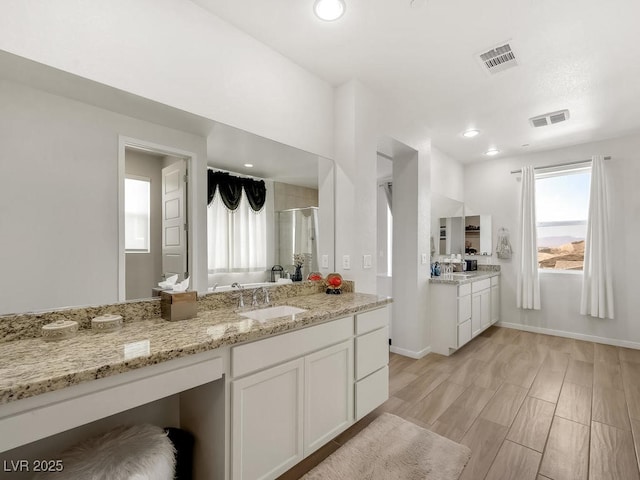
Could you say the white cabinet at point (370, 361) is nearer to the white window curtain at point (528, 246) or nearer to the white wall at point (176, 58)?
the white wall at point (176, 58)

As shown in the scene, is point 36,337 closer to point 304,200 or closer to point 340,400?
point 340,400

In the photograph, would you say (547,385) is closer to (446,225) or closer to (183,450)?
(446,225)

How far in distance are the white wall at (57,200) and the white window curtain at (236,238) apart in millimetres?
544

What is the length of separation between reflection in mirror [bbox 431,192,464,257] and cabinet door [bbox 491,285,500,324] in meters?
0.74

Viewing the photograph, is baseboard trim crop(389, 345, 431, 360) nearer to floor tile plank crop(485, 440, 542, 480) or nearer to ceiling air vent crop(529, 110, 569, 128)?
floor tile plank crop(485, 440, 542, 480)

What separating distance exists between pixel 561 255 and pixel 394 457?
4.06 meters

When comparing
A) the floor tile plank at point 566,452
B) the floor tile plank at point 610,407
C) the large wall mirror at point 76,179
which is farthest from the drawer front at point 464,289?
the large wall mirror at point 76,179

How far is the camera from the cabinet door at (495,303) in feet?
14.4

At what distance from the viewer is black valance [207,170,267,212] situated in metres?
1.91

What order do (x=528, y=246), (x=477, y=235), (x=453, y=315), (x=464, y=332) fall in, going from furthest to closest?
(x=477, y=235)
(x=528, y=246)
(x=464, y=332)
(x=453, y=315)

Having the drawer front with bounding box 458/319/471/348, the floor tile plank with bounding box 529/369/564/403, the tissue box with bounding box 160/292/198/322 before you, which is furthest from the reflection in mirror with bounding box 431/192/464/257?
the tissue box with bounding box 160/292/198/322

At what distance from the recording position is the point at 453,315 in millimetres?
3395

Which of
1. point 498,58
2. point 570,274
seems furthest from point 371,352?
point 570,274

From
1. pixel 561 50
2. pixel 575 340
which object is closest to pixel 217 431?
pixel 561 50
